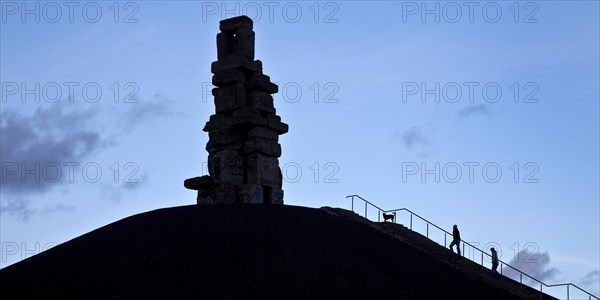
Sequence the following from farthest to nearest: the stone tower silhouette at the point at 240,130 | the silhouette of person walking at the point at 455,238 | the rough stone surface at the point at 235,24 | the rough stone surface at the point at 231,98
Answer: the rough stone surface at the point at 235,24, the rough stone surface at the point at 231,98, the stone tower silhouette at the point at 240,130, the silhouette of person walking at the point at 455,238

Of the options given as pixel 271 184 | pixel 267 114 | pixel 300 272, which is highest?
pixel 267 114

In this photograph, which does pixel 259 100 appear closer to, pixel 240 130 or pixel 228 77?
pixel 240 130

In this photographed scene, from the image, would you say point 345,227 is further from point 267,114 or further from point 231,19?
point 231,19

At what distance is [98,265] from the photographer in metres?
31.0

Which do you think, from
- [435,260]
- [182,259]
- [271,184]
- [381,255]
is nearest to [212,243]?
[182,259]

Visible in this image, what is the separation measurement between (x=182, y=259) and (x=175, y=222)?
4.24 meters

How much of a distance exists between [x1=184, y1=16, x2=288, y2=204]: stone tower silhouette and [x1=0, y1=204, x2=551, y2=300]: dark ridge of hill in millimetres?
5352

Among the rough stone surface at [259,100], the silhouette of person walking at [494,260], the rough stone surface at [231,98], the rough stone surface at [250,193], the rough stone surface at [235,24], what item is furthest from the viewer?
the rough stone surface at [235,24]

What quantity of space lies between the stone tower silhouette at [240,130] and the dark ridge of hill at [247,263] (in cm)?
535

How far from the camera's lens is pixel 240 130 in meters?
42.9

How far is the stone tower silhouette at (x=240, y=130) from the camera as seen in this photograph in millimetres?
42000

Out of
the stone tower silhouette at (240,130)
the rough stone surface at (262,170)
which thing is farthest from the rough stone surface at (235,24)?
the rough stone surface at (262,170)

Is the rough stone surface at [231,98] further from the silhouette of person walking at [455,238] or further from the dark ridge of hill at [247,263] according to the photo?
the silhouette of person walking at [455,238]

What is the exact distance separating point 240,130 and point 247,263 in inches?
546
